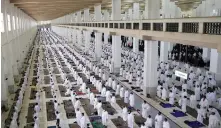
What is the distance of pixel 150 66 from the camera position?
1670cm

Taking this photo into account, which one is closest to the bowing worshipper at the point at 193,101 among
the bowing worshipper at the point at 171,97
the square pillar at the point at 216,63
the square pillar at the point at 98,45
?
the bowing worshipper at the point at 171,97

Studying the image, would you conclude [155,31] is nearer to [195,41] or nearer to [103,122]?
[195,41]

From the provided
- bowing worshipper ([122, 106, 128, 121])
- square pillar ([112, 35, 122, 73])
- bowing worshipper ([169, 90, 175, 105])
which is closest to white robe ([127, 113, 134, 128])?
bowing worshipper ([122, 106, 128, 121])

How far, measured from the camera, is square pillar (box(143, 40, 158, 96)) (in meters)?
16.5

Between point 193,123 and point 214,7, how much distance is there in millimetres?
16916

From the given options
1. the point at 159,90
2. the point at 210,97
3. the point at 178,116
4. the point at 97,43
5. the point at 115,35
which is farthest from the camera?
the point at 97,43

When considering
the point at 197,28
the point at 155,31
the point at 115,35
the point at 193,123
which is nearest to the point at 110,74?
the point at 115,35

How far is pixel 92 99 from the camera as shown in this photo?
15664mm

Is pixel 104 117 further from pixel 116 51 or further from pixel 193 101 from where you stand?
pixel 116 51

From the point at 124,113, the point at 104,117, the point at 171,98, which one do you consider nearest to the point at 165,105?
the point at 171,98

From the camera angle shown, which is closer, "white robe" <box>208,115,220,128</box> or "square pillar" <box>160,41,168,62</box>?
"white robe" <box>208,115,220,128</box>

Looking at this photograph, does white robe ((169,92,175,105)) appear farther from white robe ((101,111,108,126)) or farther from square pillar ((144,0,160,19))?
square pillar ((144,0,160,19))

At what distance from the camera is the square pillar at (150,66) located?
16469 millimetres

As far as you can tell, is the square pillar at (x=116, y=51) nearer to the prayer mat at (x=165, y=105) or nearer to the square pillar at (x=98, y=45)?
the square pillar at (x=98, y=45)
